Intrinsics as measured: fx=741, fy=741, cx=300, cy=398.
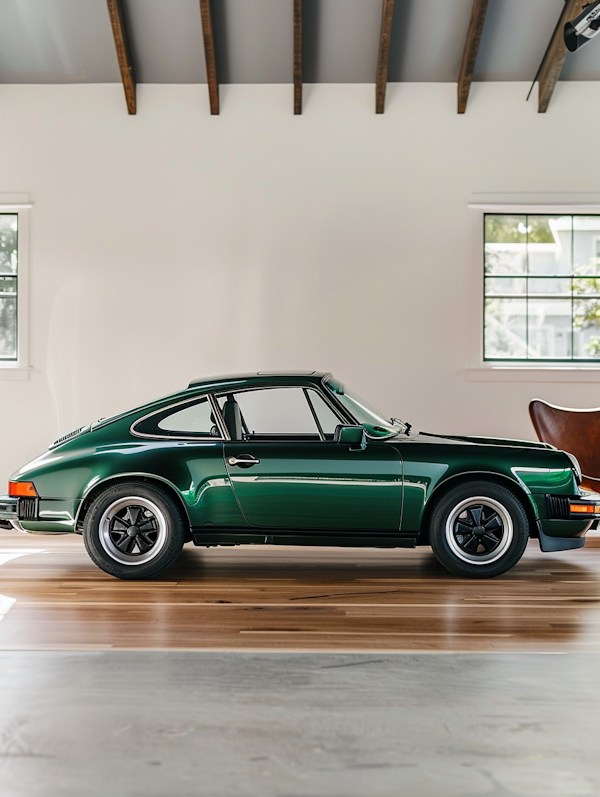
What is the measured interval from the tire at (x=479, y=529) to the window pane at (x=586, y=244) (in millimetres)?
4795

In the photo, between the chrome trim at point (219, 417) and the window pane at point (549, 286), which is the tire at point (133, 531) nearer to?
the chrome trim at point (219, 417)

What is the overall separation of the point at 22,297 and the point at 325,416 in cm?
506

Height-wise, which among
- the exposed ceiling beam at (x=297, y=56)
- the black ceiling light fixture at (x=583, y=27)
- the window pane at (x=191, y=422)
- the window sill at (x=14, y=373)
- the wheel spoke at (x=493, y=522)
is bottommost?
the wheel spoke at (x=493, y=522)

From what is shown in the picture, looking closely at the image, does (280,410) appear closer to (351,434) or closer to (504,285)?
(504,285)

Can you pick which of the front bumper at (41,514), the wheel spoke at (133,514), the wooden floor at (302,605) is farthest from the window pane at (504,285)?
the front bumper at (41,514)

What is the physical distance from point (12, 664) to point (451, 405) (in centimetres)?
608

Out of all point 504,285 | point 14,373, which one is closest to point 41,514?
point 14,373

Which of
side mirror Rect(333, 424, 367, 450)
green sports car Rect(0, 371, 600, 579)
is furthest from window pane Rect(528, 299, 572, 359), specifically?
side mirror Rect(333, 424, 367, 450)

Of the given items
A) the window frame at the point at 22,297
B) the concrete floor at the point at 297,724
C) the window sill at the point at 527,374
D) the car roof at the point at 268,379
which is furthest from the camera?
the window frame at the point at 22,297

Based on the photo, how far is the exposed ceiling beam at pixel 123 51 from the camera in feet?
24.0

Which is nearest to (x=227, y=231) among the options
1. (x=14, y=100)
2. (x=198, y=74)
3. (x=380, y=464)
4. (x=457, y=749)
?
(x=198, y=74)

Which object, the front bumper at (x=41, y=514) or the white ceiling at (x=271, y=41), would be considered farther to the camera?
the white ceiling at (x=271, y=41)

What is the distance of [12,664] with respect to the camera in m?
2.96

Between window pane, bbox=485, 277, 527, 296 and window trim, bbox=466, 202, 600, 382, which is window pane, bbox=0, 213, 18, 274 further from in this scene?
window pane, bbox=485, 277, 527, 296
